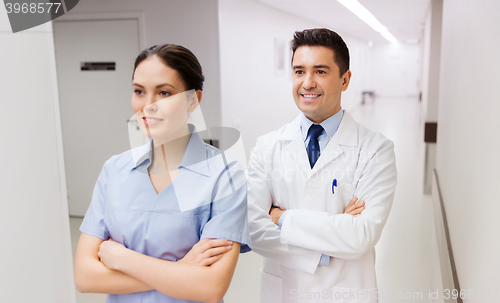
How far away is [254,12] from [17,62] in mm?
2811

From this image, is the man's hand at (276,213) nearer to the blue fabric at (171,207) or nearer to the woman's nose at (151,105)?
the blue fabric at (171,207)

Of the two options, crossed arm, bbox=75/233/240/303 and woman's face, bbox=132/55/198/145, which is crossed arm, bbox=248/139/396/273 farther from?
woman's face, bbox=132/55/198/145

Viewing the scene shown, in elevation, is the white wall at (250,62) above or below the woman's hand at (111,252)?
above

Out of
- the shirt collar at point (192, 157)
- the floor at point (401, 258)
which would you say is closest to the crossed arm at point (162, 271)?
the shirt collar at point (192, 157)

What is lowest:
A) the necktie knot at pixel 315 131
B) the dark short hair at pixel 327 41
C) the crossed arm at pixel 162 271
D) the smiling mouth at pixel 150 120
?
the crossed arm at pixel 162 271

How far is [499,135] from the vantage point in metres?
1.20

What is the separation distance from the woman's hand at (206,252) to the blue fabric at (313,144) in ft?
1.76

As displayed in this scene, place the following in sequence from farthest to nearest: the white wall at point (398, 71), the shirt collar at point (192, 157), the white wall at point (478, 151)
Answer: the white wall at point (398, 71) < the white wall at point (478, 151) < the shirt collar at point (192, 157)

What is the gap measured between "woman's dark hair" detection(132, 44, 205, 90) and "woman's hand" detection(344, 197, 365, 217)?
663mm

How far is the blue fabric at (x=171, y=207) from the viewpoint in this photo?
3.55 feet

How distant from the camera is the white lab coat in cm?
132

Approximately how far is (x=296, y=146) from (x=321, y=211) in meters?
0.25

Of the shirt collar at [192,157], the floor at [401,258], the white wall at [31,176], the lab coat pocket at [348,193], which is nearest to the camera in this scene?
the shirt collar at [192,157]

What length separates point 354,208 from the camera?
4.44ft
